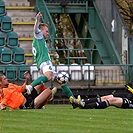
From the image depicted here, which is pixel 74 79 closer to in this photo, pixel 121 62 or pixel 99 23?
pixel 121 62

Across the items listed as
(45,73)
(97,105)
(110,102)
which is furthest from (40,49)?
(110,102)

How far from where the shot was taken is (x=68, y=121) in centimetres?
1491

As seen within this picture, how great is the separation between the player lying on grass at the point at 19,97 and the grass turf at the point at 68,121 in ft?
2.80

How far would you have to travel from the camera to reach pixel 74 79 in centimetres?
2905

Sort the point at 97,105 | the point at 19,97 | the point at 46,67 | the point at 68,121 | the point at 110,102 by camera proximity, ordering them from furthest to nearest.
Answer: the point at 46,67 → the point at 19,97 → the point at 97,105 → the point at 110,102 → the point at 68,121

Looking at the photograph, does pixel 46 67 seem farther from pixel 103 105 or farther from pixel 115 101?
pixel 115 101

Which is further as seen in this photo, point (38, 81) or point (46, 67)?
point (46, 67)

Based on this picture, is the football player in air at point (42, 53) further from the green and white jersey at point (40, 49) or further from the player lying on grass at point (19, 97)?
the player lying on grass at point (19, 97)

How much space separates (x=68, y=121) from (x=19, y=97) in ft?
12.9

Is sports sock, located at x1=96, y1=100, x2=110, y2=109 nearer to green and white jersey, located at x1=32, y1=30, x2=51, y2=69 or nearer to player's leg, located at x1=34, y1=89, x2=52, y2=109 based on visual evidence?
player's leg, located at x1=34, y1=89, x2=52, y2=109

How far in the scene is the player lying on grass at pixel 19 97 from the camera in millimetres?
18453

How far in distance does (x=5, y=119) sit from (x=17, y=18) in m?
19.3

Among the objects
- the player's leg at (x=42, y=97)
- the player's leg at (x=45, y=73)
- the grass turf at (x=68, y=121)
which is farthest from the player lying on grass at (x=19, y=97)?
the grass turf at (x=68, y=121)

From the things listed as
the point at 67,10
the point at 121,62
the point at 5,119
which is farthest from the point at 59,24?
the point at 5,119
